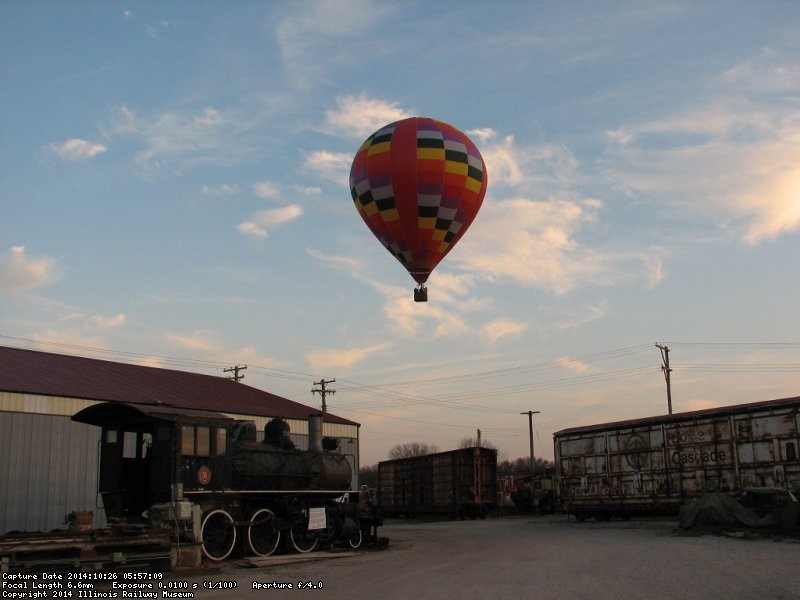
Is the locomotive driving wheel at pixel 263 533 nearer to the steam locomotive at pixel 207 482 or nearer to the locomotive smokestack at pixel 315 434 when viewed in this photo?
the steam locomotive at pixel 207 482

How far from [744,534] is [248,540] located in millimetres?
12213

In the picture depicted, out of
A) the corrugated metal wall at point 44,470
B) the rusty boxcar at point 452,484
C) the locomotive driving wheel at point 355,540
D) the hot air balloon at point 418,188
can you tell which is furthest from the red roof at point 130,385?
the hot air balloon at point 418,188

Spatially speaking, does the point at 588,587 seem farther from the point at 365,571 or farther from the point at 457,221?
the point at 457,221

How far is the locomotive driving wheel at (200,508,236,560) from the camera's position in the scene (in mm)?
15570

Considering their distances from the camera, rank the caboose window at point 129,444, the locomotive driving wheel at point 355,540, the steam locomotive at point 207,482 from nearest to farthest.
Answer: the steam locomotive at point 207,482, the caboose window at point 129,444, the locomotive driving wheel at point 355,540

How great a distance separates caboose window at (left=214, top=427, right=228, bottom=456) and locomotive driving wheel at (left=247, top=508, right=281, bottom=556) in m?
1.66

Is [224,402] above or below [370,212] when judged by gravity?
below

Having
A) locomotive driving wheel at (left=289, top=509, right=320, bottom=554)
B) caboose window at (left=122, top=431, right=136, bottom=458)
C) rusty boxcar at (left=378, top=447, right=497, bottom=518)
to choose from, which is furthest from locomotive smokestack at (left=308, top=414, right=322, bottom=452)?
rusty boxcar at (left=378, top=447, right=497, bottom=518)

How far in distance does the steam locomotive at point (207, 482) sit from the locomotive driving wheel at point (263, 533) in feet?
0.07

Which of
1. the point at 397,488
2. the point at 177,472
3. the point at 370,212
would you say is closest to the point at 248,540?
the point at 177,472

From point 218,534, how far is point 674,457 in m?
15.5

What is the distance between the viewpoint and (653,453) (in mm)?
25422

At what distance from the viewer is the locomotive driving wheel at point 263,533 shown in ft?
54.4

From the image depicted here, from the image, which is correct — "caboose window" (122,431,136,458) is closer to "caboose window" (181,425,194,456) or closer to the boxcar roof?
"caboose window" (181,425,194,456)
